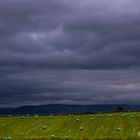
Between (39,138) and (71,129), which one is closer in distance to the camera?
(39,138)

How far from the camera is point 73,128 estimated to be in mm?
56594

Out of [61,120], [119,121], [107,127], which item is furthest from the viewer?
[61,120]

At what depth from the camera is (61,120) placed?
64.9 m

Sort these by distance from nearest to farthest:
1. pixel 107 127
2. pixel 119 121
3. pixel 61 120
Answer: pixel 107 127
pixel 119 121
pixel 61 120

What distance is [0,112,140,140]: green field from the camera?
48969 millimetres

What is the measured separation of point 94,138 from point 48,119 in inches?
893

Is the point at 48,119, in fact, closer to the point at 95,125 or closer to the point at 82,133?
the point at 95,125

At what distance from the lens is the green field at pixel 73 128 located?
4897cm

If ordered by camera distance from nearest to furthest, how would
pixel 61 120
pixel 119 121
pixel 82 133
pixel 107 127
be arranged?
pixel 82 133, pixel 107 127, pixel 119 121, pixel 61 120

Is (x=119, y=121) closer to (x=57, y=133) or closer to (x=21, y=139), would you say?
(x=57, y=133)

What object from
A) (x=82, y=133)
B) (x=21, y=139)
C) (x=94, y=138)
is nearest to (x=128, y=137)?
(x=94, y=138)

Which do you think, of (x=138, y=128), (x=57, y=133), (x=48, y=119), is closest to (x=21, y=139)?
(x=57, y=133)

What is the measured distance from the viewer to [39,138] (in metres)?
47.1

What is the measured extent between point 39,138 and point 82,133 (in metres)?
6.79
